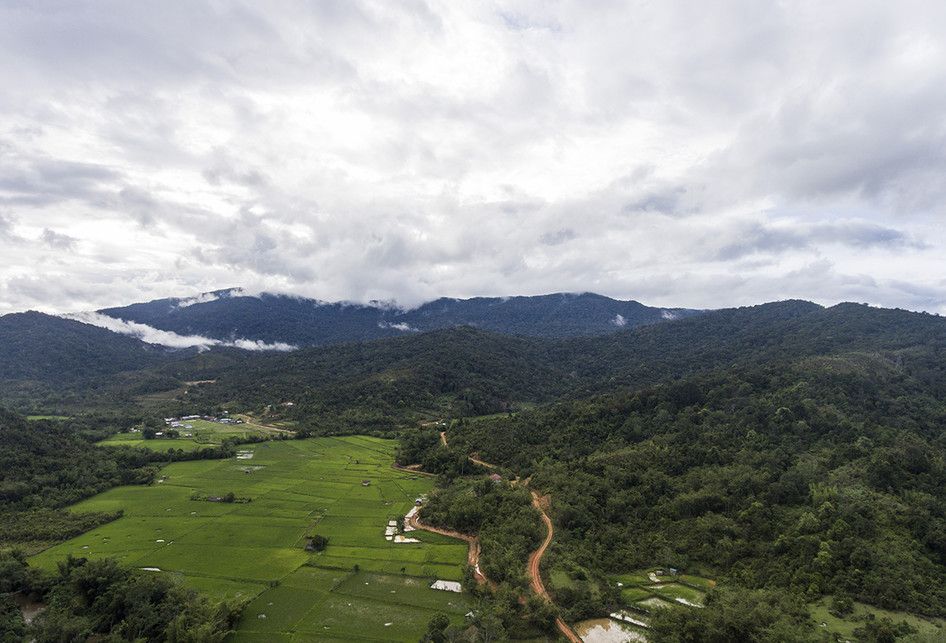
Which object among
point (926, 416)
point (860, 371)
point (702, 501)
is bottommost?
point (702, 501)

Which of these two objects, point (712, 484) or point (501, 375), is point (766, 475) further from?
point (501, 375)

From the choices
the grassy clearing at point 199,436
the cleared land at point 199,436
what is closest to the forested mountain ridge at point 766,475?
the grassy clearing at point 199,436

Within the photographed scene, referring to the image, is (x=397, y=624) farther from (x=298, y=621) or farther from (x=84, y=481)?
(x=84, y=481)

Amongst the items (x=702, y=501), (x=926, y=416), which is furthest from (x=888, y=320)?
(x=702, y=501)

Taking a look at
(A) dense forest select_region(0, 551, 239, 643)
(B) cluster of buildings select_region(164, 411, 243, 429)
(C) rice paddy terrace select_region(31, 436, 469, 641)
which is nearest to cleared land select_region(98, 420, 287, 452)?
(B) cluster of buildings select_region(164, 411, 243, 429)

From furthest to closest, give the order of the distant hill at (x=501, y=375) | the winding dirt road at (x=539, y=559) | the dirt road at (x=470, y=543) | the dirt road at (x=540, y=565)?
the distant hill at (x=501, y=375)
the dirt road at (x=470, y=543)
the winding dirt road at (x=539, y=559)
the dirt road at (x=540, y=565)

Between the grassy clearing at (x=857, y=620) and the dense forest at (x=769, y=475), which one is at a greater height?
the dense forest at (x=769, y=475)

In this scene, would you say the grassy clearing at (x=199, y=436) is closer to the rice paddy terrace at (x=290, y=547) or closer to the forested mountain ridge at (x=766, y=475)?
the rice paddy terrace at (x=290, y=547)
